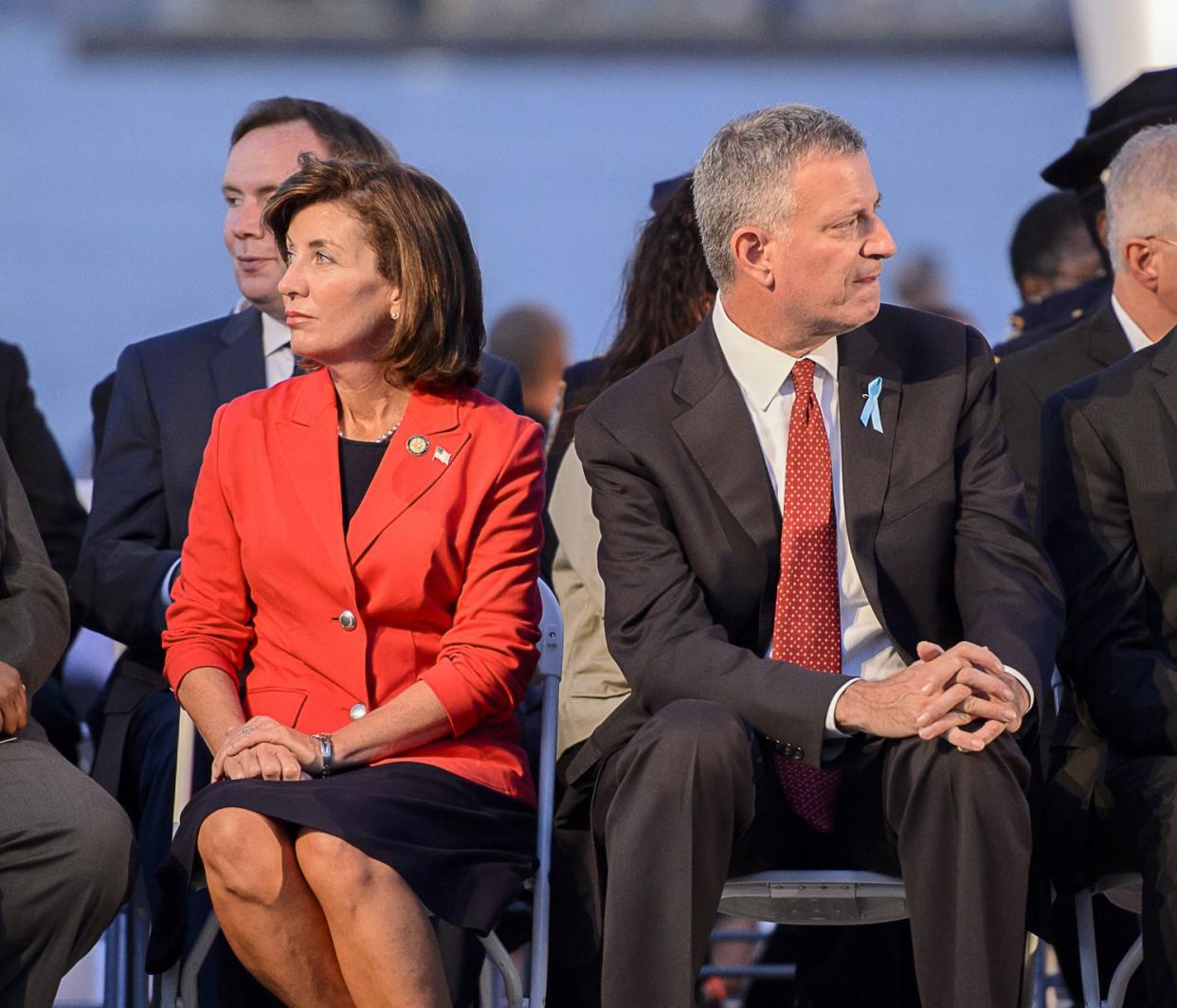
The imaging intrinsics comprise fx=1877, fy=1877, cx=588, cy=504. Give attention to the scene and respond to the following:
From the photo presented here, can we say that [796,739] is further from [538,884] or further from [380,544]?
[380,544]

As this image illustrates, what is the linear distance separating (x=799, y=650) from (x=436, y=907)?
746mm

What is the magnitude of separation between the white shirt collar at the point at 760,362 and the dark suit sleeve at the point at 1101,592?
461mm

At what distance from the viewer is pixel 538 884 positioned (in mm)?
3240

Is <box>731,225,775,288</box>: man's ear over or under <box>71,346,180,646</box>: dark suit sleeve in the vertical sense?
over

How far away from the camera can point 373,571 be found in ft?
10.8

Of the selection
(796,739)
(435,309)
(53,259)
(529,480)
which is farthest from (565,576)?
(53,259)

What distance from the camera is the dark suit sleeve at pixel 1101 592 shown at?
3.24 meters

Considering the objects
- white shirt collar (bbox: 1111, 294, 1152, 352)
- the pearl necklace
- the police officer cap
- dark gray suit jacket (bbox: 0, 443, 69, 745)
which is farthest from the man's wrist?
the police officer cap

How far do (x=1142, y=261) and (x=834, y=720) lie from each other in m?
1.68

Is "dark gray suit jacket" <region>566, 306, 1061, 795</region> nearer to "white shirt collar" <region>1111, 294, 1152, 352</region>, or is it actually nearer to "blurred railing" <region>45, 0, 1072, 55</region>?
"white shirt collar" <region>1111, 294, 1152, 352</region>

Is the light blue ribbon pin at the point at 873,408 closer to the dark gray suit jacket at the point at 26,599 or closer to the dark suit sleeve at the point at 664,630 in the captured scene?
the dark suit sleeve at the point at 664,630

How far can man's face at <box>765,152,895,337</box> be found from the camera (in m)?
3.26

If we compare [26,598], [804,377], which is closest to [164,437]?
[26,598]

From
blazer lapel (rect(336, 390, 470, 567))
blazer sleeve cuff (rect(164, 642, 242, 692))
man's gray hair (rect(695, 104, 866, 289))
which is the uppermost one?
man's gray hair (rect(695, 104, 866, 289))
